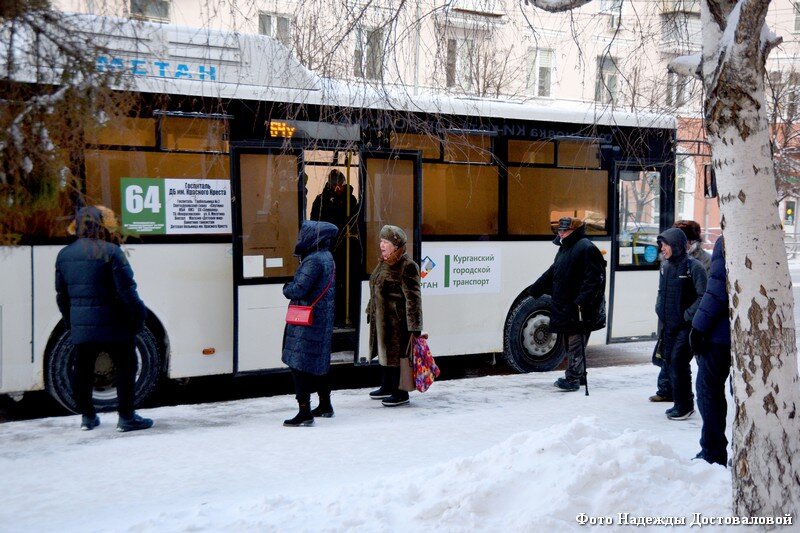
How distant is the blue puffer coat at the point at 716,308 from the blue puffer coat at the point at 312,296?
2978 millimetres

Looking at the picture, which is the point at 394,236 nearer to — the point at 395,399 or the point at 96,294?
the point at 395,399

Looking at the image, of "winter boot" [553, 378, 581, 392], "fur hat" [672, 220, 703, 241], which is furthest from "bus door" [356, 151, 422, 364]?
"fur hat" [672, 220, 703, 241]

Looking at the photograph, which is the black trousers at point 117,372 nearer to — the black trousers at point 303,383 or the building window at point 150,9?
the black trousers at point 303,383

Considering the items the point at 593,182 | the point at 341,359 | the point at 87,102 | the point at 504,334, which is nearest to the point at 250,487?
the point at 87,102

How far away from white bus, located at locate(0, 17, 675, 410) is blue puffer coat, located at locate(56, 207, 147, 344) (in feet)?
1.28

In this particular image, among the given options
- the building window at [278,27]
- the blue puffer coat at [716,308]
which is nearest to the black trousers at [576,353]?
the blue puffer coat at [716,308]

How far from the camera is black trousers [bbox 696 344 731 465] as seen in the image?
5.98m

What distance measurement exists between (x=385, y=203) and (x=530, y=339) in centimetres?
257

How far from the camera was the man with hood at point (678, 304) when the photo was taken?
24.9 feet

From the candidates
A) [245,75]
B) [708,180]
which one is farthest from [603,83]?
[245,75]

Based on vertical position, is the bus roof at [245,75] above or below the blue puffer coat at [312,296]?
above

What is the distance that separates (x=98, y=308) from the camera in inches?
275

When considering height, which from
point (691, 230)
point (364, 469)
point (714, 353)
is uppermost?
point (691, 230)

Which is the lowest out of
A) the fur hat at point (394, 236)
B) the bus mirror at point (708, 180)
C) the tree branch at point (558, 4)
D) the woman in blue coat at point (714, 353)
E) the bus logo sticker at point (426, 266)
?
the woman in blue coat at point (714, 353)
